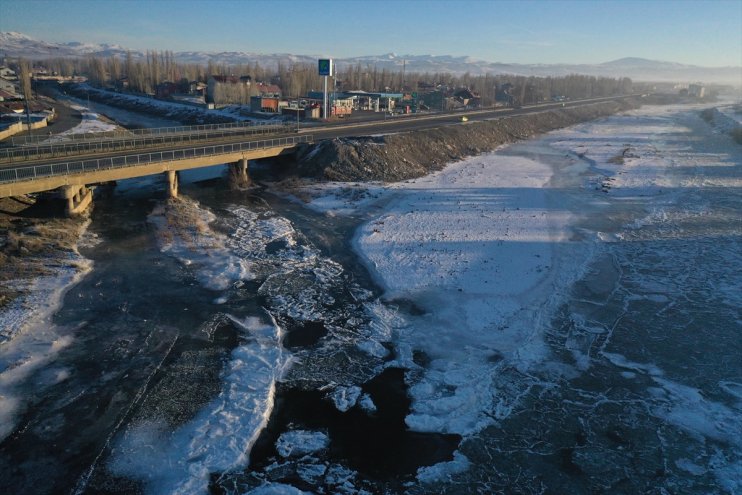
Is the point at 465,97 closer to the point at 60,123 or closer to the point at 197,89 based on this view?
the point at 197,89

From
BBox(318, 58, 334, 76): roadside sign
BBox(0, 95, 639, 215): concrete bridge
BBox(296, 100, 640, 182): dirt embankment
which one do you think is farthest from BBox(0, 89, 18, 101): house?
BBox(296, 100, 640, 182): dirt embankment

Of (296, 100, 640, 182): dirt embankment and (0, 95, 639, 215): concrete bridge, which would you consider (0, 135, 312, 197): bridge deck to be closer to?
(0, 95, 639, 215): concrete bridge

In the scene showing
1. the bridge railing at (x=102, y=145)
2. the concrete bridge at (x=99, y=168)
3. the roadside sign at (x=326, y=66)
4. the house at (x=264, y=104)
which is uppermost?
the roadside sign at (x=326, y=66)

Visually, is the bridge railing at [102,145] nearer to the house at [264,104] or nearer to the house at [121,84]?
the house at [264,104]

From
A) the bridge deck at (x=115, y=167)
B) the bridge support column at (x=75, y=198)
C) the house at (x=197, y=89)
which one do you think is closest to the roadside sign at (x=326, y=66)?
the bridge deck at (x=115, y=167)

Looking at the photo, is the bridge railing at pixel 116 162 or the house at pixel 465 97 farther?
the house at pixel 465 97

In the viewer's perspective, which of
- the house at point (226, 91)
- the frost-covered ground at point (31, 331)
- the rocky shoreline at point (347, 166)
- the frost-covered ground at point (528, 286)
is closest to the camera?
the frost-covered ground at point (31, 331)
